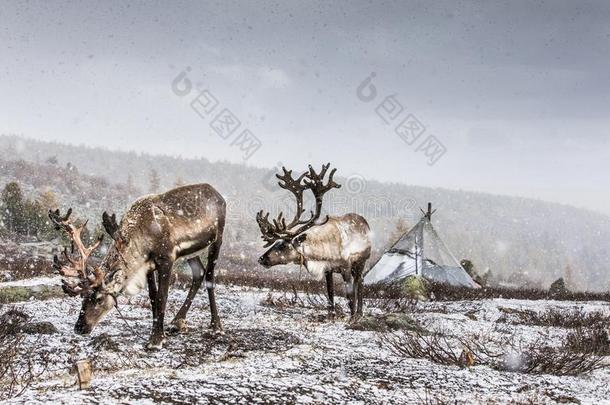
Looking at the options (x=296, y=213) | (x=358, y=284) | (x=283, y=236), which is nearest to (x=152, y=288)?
(x=283, y=236)

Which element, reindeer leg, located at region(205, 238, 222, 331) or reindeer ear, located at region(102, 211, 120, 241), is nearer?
reindeer ear, located at region(102, 211, 120, 241)

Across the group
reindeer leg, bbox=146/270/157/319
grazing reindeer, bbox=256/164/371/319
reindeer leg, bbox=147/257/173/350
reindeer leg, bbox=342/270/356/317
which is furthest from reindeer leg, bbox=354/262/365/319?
reindeer leg, bbox=147/257/173/350

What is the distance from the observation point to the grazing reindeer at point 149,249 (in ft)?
18.8

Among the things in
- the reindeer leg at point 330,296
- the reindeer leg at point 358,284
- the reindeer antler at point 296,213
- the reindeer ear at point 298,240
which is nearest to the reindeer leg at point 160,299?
the reindeer antler at point 296,213

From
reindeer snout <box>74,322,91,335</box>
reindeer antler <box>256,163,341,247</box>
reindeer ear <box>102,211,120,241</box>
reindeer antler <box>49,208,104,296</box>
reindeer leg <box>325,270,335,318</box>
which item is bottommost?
reindeer snout <box>74,322,91,335</box>

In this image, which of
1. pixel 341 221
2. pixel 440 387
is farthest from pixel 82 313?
pixel 341 221

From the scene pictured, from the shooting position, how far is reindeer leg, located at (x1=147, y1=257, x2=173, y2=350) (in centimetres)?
614

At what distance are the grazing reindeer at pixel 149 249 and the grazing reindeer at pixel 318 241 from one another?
64.9 inches

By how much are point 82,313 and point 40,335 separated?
100cm

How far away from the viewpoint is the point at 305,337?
739cm

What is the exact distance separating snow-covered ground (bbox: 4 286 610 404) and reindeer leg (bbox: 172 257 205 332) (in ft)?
0.59

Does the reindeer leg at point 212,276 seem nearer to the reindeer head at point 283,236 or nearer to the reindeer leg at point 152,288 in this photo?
the reindeer leg at point 152,288

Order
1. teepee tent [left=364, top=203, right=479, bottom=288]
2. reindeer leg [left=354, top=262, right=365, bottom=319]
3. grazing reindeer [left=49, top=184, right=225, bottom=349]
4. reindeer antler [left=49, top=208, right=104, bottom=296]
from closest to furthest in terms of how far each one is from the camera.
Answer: reindeer antler [left=49, top=208, right=104, bottom=296]
grazing reindeer [left=49, top=184, right=225, bottom=349]
reindeer leg [left=354, top=262, right=365, bottom=319]
teepee tent [left=364, top=203, right=479, bottom=288]

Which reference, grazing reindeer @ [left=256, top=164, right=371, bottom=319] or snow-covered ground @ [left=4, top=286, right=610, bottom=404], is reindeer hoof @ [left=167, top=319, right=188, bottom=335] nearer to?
snow-covered ground @ [left=4, top=286, right=610, bottom=404]
